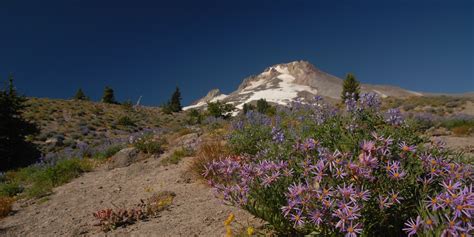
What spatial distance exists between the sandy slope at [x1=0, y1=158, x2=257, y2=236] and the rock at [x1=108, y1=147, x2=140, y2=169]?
1.30ft

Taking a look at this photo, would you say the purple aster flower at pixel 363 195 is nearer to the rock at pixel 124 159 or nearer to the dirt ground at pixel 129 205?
the dirt ground at pixel 129 205

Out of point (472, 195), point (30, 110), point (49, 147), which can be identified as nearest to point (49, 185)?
point (472, 195)

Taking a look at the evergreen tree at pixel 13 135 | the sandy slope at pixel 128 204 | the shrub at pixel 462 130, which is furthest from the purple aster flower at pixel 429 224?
the evergreen tree at pixel 13 135

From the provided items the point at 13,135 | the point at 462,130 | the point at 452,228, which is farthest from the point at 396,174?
the point at 13,135

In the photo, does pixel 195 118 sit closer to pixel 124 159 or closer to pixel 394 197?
pixel 124 159

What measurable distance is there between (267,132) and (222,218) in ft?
7.29

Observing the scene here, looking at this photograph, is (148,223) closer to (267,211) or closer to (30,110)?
(267,211)

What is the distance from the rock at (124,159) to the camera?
25.3 ft

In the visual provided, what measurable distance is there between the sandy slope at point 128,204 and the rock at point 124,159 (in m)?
0.40

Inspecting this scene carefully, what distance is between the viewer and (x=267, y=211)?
2129mm

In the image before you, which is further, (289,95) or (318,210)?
(289,95)

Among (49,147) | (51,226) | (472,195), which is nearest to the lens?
(472,195)

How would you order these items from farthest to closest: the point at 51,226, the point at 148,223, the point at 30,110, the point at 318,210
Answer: the point at 30,110
the point at 51,226
the point at 148,223
the point at 318,210

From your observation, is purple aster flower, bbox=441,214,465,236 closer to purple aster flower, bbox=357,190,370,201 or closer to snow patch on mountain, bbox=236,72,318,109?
purple aster flower, bbox=357,190,370,201
